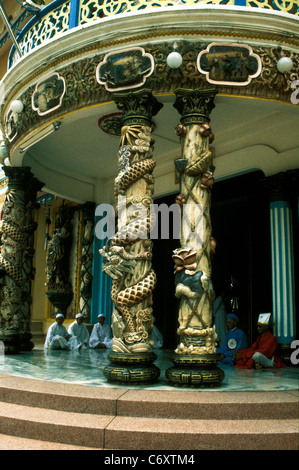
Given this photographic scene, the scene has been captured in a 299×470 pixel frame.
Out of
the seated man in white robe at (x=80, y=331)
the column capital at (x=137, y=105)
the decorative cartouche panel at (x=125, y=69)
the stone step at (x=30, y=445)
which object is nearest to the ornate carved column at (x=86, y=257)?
the seated man in white robe at (x=80, y=331)

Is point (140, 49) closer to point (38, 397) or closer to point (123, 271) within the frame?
point (123, 271)

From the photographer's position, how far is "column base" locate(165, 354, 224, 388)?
511 centimetres

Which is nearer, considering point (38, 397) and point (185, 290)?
point (38, 397)

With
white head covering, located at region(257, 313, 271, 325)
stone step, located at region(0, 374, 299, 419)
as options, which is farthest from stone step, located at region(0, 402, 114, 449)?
white head covering, located at region(257, 313, 271, 325)

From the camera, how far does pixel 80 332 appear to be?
418 inches

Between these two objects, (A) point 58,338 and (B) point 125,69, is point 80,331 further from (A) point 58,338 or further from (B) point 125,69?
(B) point 125,69

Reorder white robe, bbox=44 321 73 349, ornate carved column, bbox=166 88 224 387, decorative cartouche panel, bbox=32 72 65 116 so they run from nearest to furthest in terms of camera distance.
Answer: ornate carved column, bbox=166 88 224 387 < decorative cartouche panel, bbox=32 72 65 116 < white robe, bbox=44 321 73 349

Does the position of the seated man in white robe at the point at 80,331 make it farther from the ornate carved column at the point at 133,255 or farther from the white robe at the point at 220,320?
the ornate carved column at the point at 133,255

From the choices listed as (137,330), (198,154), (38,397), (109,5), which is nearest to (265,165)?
(198,154)

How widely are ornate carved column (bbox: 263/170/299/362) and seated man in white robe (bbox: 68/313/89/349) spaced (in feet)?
15.2

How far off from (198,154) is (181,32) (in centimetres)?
172

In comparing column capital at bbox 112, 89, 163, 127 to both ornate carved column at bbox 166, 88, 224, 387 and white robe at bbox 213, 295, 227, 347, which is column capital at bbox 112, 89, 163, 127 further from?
white robe at bbox 213, 295, 227, 347
